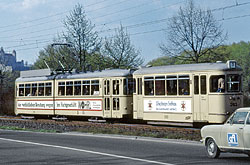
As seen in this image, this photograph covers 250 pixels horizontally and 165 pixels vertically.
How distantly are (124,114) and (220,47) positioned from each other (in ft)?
55.2

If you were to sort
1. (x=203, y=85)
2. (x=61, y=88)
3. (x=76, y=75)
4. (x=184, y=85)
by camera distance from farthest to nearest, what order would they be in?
(x=61, y=88) → (x=76, y=75) → (x=184, y=85) → (x=203, y=85)

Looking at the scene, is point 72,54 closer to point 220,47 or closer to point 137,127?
point 220,47

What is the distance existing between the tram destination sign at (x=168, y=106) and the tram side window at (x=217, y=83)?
144 centimetres

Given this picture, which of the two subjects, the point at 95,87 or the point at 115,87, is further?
the point at 95,87

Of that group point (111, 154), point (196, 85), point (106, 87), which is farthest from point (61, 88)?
point (111, 154)

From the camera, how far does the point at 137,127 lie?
2338cm

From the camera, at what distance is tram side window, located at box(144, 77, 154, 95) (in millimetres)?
23953

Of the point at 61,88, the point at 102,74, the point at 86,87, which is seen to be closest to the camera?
the point at 102,74

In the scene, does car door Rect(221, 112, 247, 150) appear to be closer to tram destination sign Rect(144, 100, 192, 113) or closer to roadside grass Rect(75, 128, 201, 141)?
roadside grass Rect(75, 128, 201, 141)

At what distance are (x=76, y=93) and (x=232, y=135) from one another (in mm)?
18727

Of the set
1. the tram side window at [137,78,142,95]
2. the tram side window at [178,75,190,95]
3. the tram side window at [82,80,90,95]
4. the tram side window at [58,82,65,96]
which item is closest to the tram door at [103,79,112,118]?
the tram side window at [82,80,90,95]

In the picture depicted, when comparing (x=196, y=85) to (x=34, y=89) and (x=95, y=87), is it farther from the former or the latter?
(x=34, y=89)

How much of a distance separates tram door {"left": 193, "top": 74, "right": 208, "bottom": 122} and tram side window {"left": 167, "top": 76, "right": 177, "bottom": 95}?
3.98 ft

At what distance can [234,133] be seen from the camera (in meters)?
11.5
